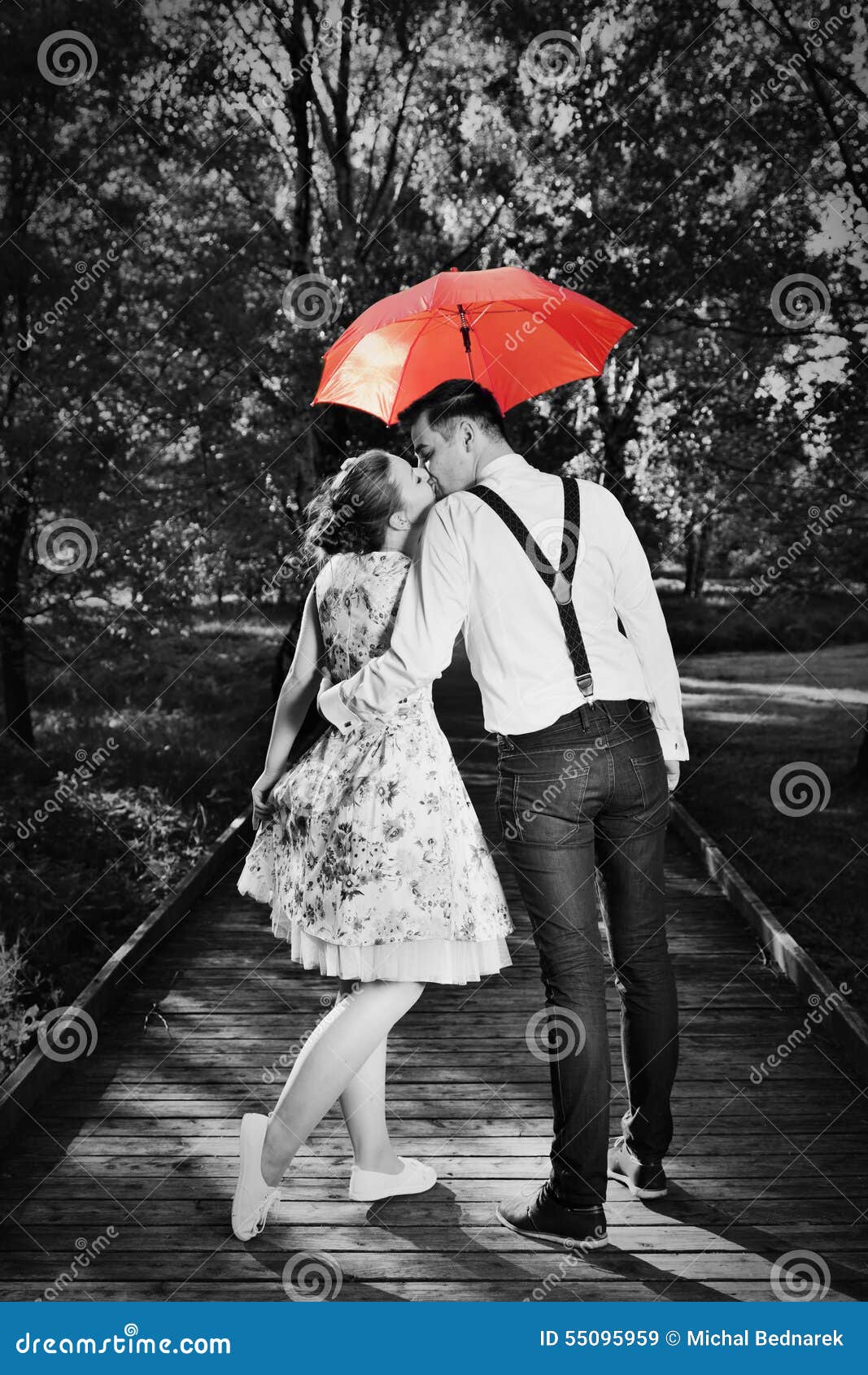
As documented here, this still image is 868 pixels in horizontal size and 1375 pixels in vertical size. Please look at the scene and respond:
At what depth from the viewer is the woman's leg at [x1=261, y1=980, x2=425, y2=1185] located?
3.00m

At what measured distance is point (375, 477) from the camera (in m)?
3.10

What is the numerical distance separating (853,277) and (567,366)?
5.56 meters

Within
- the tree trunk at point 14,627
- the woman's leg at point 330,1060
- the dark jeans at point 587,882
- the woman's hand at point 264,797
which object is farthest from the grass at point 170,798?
the dark jeans at point 587,882

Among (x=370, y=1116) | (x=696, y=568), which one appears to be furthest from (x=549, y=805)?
(x=696, y=568)

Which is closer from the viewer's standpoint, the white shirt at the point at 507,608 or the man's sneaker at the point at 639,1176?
the white shirt at the point at 507,608

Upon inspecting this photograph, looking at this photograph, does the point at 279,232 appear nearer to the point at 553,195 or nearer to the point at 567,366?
the point at 553,195

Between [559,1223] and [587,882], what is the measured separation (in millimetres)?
916

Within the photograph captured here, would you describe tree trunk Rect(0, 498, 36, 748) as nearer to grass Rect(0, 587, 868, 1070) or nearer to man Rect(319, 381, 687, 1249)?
grass Rect(0, 587, 868, 1070)

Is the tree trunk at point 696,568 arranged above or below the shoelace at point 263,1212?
above

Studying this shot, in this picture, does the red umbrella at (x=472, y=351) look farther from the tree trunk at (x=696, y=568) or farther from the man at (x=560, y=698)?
the tree trunk at (x=696, y=568)

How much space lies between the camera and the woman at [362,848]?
9.89ft

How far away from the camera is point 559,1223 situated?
3.08 meters

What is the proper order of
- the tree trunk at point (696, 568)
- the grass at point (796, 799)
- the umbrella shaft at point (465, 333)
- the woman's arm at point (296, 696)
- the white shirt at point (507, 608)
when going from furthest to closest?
the tree trunk at point (696, 568) < the grass at point (796, 799) < the umbrella shaft at point (465, 333) < the woman's arm at point (296, 696) < the white shirt at point (507, 608)

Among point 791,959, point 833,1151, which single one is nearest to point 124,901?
point 791,959
